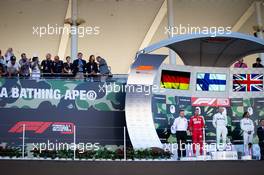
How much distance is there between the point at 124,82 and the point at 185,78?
2312 mm

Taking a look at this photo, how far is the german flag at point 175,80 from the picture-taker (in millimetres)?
18844

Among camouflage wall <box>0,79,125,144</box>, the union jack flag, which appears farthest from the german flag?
the union jack flag

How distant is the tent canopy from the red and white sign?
4.36 ft

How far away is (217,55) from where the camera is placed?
1945 centimetres

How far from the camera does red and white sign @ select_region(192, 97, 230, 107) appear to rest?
19.2 meters

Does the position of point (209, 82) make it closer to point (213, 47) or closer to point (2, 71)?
point (213, 47)

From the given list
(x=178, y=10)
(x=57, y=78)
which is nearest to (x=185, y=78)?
(x=57, y=78)

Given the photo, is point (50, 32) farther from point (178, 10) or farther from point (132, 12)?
point (178, 10)

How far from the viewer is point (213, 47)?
18656 mm

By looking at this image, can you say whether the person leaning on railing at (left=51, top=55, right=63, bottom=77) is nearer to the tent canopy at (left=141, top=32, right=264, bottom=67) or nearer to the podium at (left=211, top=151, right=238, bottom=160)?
the tent canopy at (left=141, top=32, right=264, bottom=67)

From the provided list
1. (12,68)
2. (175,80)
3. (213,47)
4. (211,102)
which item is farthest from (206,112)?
(12,68)

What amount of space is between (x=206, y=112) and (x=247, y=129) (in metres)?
1.70

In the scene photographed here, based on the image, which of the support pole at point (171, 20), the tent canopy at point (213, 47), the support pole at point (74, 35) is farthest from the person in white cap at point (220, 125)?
the support pole at point (74, 35)

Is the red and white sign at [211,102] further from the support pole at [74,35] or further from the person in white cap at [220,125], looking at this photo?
the support pole at [74,35]
